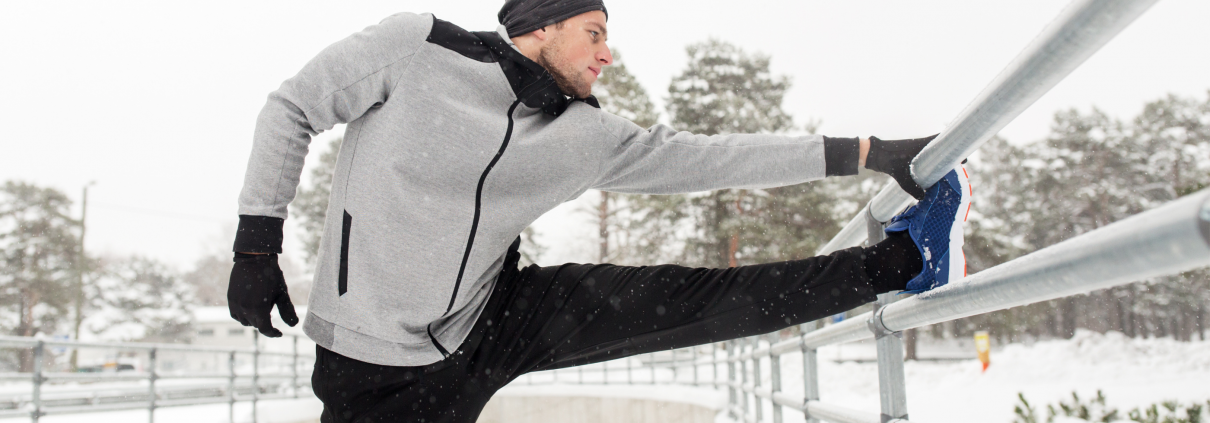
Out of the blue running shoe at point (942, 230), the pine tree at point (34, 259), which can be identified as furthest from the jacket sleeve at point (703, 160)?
the pine tree at point (34, 259)

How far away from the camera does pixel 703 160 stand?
168 centimetres

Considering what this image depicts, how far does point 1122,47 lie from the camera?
132 feet

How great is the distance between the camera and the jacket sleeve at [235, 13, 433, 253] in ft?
5.05

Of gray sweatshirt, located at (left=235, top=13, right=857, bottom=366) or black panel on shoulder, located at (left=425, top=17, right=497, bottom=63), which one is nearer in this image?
gray sweatshirt, located at (left=235, top=13, right=857, bottom=366)

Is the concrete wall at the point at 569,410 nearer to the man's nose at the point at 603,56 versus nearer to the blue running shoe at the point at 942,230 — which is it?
the man's nose at the point at 603,56

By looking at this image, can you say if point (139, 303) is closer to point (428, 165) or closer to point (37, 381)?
point (37, 381)

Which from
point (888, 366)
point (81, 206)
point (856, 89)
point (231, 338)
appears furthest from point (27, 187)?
point (856, 89)

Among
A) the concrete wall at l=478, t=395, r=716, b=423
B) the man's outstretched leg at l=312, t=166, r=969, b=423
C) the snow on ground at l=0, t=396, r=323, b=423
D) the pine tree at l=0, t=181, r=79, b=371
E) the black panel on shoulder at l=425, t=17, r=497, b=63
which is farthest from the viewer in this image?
the pine tree at l=0, t=181, r=79, b=371

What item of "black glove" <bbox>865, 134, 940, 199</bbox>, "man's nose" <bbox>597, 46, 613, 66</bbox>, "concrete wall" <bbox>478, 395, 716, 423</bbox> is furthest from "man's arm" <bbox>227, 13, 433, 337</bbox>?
"concrete wall" <bbox>478, 395, 716, 423</bbox>

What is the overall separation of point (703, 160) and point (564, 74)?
1.42ft

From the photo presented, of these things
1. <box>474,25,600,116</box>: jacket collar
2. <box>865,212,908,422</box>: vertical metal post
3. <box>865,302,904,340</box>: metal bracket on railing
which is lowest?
<box>865,212,908,422</box>: vertical metal post

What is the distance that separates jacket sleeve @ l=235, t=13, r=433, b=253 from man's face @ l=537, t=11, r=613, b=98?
0.38m

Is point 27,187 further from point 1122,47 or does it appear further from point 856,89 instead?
point 1122,47

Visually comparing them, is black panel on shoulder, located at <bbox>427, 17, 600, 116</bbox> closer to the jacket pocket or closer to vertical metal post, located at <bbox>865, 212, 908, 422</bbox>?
the jacket pocket
